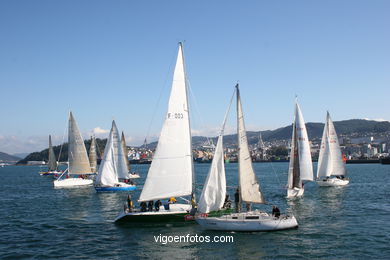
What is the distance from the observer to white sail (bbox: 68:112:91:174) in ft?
214

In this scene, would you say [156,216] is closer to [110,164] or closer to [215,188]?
[215,188]

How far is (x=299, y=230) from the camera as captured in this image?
26.6 m

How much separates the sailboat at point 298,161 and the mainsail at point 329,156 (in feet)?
33.1

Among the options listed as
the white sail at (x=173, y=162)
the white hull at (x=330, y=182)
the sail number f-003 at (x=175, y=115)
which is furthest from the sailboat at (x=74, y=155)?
the sail number f-003 at (x=175, y=115)

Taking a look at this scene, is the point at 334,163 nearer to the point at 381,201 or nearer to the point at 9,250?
the point at 381,201

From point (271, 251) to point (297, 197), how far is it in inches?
939

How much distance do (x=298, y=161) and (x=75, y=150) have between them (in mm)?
38277

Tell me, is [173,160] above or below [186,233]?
above

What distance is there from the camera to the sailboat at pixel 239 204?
83.1 feet

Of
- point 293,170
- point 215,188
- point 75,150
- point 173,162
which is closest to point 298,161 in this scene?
point 293,170

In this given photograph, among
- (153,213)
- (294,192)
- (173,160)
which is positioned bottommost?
(294,192)

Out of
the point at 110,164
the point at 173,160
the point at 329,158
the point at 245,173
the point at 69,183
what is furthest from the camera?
the point at 69,183

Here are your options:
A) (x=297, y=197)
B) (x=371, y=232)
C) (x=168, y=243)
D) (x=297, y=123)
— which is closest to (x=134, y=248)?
(x=168, y=243)

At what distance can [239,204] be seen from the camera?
2672cm
